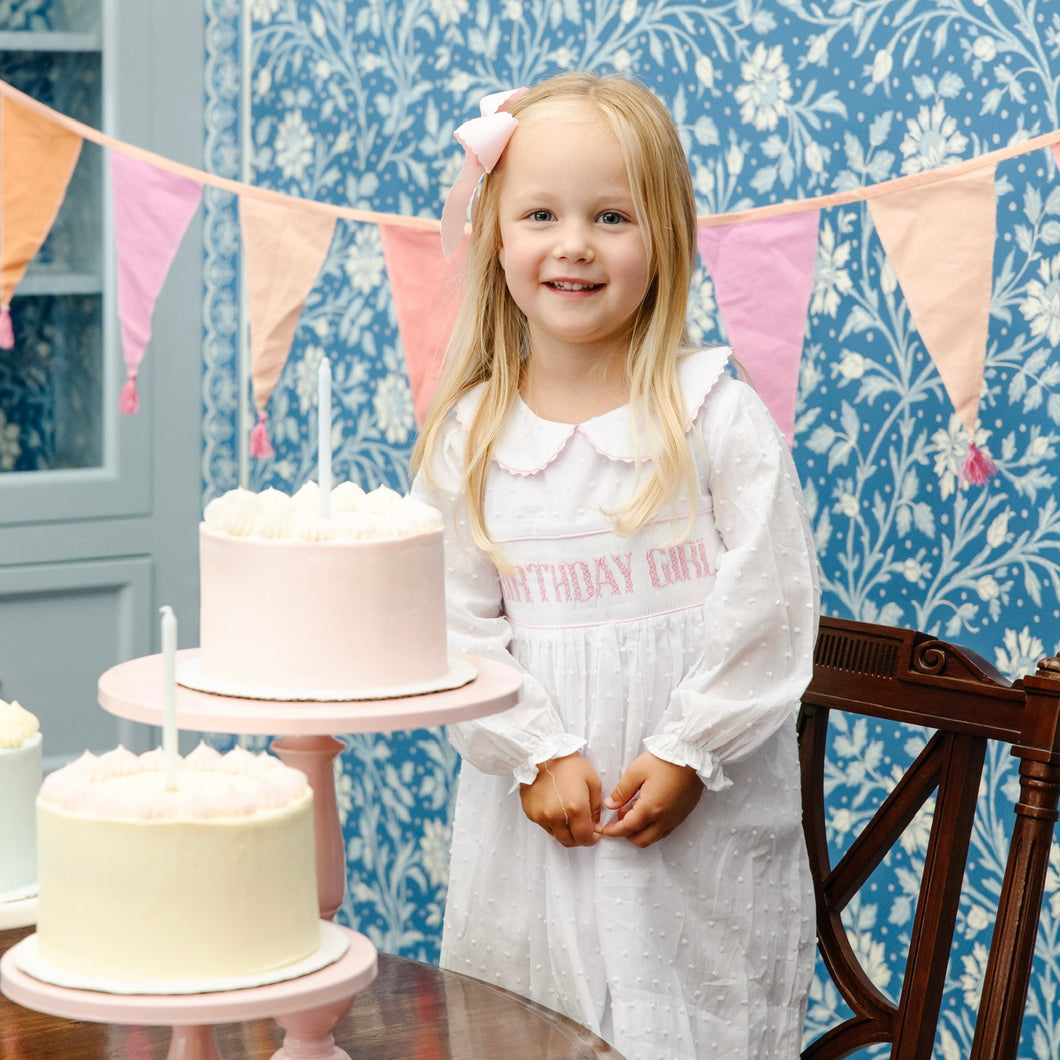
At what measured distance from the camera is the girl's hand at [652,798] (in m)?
1.38

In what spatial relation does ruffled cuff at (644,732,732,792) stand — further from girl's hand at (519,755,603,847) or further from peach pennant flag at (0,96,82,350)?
peach pennant flag at (0,96,82,350)

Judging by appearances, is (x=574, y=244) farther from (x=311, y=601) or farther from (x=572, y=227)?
(x=311, y=601)

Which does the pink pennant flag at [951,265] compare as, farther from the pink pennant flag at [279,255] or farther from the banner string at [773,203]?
the pink pennant flag at [279,255]

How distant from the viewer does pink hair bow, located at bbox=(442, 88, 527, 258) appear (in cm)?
143

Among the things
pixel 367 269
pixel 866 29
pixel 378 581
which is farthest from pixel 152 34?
pixel 378 581

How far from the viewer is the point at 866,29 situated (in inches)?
72.5

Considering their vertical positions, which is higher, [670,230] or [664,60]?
[664,60]

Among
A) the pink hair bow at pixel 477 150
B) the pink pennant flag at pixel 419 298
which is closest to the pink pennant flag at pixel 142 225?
the pink pennant flag at pixel 419 298

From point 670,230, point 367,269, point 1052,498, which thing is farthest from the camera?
point 367,269

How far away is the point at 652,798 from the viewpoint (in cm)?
137

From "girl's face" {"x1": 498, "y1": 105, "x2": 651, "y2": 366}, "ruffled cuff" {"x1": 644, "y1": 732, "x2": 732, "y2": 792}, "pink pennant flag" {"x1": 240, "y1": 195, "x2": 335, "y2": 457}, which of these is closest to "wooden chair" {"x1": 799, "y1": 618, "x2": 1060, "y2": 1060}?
"ruffled cuff" {"x1": 644, "y1": 732, "x2": 732, "y2": 792}

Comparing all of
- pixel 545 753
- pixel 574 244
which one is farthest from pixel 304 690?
pixel 574 244

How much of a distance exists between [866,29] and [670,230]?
1.89 feet

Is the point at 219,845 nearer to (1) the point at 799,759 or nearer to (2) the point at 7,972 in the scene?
(2) the point at 7,972
